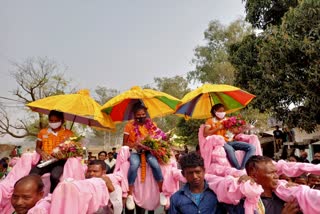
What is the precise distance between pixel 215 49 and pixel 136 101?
27418mm

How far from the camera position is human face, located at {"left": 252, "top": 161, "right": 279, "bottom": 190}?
3314 mm

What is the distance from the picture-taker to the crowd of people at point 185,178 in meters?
3.24

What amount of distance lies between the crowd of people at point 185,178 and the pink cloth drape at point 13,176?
0.11 metres

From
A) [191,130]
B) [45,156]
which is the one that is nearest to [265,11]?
[45,156]

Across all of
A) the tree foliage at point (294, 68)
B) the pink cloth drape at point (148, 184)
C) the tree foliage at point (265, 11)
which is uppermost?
the tree foliage at point (265, 11)

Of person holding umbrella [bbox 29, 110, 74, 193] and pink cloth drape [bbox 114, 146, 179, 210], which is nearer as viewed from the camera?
person holding umbrella [bbox 29, 110, 74, 193]

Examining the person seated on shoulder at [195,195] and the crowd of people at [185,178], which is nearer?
the crowd of people at [185,178]

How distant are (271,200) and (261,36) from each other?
44.0 feet

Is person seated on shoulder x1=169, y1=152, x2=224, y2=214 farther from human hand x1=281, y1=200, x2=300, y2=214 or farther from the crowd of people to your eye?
human hand x1=281, y1=200, x2=300, y2=214

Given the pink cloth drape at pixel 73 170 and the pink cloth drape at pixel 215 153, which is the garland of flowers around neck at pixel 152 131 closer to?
the pink cloth drape at pixel 215 153

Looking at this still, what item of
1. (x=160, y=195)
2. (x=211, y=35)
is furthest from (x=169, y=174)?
(x=211, y=35)

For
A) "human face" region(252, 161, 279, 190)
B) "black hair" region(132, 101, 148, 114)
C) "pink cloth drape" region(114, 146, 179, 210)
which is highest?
"black hair" region(132, 101, 148, 114)

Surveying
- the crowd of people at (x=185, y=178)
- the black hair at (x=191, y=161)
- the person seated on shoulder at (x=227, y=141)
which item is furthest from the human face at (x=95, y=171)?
the person seated on shoulder at (x=227, y=141)

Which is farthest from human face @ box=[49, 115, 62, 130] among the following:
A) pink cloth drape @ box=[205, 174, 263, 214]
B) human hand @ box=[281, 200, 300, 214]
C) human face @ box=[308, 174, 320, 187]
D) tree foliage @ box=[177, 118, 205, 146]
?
tree foliage @ box=[177, 118, 205, 146]
